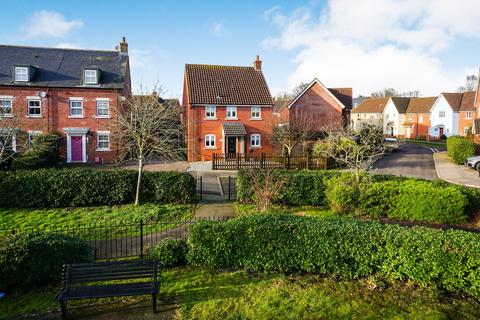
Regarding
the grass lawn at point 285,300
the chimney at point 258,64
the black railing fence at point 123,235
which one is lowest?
the grass lawn at point 285,300

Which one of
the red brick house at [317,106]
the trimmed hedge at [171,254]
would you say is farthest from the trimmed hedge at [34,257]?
the red brick house at [317,106]

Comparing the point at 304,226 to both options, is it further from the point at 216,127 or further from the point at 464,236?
the point at 216,127

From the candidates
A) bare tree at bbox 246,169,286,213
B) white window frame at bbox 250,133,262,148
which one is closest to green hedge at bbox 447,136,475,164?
white window frame at bbox 250,133,262,148

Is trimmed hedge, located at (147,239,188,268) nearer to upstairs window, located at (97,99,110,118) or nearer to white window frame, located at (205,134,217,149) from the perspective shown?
white window frame, located at (205,134,217,149)

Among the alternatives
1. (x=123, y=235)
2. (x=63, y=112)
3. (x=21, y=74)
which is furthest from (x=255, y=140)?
(x=123, y=235)

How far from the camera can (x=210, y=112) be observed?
3338 centimetres

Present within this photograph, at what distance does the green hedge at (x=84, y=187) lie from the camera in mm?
15477

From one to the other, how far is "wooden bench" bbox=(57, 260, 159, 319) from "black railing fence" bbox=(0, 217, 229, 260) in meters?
2.15

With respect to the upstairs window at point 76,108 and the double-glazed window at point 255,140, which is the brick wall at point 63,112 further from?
the double-glazed window at point 255,140

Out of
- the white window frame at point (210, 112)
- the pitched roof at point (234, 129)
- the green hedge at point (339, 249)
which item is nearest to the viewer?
the green hedge at point (339, 249)

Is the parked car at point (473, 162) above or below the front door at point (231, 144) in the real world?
below

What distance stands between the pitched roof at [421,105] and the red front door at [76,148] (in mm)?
63309

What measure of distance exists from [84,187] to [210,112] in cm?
1888

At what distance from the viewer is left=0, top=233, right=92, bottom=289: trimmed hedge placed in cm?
775
